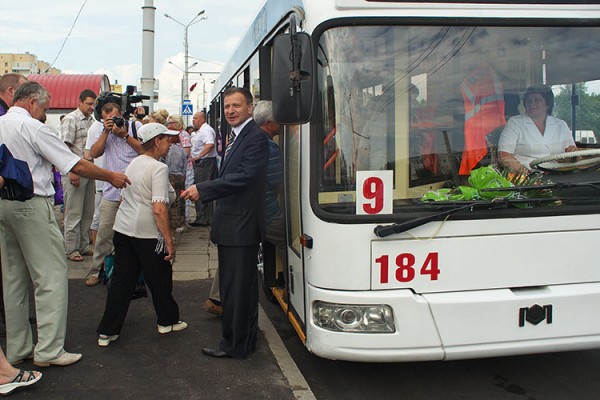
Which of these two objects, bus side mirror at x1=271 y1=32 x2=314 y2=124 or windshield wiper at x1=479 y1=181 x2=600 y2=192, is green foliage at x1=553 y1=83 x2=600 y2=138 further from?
bus side mirror at x1=271 y1=32 x2=314 y2=124

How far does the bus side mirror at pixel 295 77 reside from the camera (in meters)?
3.15

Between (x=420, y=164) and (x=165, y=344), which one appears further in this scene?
(x=165, y=344)

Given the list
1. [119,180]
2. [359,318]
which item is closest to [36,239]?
[119,180]

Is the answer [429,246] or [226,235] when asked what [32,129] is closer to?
[226,235]

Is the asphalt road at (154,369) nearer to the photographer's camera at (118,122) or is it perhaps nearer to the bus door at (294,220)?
the bus door at (294,220)

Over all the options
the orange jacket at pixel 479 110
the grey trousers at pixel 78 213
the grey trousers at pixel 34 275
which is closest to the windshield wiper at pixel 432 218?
the orange jacket at pixel 479 110

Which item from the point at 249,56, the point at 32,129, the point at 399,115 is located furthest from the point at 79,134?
the point at 399,115

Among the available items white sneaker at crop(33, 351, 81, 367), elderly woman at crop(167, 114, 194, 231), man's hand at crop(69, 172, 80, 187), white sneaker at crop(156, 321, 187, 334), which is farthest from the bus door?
elderly woman at crop(167, 114, 194, 231)

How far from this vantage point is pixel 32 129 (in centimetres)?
388

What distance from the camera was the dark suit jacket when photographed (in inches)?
158

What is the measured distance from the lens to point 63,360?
13.5 ft

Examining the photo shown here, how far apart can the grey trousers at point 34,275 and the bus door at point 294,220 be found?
5.38 feet

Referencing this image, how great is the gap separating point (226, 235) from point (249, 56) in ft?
8.28

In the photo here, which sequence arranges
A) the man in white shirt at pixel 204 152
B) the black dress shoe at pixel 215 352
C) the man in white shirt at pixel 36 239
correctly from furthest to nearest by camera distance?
the man in white shirt at pixel 204 152
the black dress shoe at pixel 215 352
the man in white shirt at pixel 36 239
